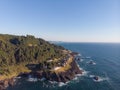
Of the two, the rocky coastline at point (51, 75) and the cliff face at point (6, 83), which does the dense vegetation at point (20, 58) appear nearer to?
the rocky coastline at point (51, 75)

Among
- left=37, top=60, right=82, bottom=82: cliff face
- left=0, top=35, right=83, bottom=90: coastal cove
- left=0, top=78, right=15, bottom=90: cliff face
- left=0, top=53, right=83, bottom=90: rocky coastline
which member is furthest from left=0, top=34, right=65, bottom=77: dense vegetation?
left=37, top=60, right=82, bottom=82: cliff face

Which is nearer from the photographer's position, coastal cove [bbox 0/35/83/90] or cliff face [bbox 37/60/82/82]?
coastal cove [bbox 0/35/83/90]

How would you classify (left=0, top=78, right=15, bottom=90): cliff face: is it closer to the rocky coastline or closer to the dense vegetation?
the rocky coastline

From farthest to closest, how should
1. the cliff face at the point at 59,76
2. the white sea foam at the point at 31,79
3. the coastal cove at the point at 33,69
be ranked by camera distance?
the white sea foam at the point at 31,79 → the cliff face at the point at 59,76 → the coastal cove at the point at 33,69

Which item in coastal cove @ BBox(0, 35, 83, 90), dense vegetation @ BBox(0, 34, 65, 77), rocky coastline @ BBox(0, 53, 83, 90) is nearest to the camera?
rocky coastline @ BBox(0, 53, 83, 90)

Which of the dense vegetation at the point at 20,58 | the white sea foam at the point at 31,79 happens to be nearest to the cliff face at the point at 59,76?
the white sea foam at the point at 31,79

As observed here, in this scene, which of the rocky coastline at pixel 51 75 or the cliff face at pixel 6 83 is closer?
the cliff face at pixel 6 83

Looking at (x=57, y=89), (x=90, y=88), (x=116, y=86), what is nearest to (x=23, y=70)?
(x=57, y=89)

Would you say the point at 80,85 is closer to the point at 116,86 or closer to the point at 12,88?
the point at 116,86

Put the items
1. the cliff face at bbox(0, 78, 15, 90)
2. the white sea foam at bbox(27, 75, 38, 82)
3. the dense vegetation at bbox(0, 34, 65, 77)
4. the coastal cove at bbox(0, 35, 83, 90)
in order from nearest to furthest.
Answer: the cliff face at bbox(0, 78, 15, 90), the coastal cove at bbox(0, 35, 83, 90), the white sea foam at bbox(27, 75, 38, 82), the dense vegetation at bbox(0, 34, 65, 77)

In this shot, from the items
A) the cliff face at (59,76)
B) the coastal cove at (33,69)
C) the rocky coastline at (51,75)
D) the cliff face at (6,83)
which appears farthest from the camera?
the cliff face at (59,76)

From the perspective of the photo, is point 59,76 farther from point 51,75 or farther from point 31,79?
→ point 31,79

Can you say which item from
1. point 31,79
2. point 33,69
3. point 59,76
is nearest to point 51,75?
point 59,76
